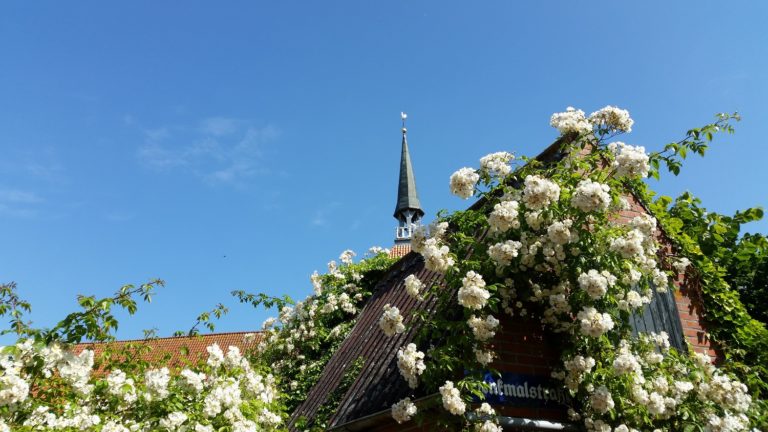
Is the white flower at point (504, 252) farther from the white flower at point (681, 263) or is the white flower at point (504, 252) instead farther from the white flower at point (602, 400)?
the white flower at point (681, 263)

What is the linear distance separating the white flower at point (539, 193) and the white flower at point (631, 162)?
2.23 ft

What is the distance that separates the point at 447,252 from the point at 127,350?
10.7 feet

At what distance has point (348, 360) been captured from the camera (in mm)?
8172

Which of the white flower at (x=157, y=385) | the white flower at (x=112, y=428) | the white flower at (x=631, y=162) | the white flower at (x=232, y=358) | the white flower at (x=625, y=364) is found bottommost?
the white flower at (x=112, y=428)

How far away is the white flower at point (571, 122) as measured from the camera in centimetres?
577

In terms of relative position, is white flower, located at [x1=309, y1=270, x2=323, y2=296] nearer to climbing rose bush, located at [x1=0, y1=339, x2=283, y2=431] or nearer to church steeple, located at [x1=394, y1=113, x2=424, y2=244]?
climbing rose bush, located at [x1=0, y1=339, x2=283, y2=431]

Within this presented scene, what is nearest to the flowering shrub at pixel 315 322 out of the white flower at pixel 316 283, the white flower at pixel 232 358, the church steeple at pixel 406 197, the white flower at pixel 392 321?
the white flower at pixel 316 283

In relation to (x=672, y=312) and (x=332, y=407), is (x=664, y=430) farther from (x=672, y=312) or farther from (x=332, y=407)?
(x=332, y=407)

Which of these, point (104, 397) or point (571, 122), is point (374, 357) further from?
point (571, 122)

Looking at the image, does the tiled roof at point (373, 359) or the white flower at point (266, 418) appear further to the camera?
the tiled roof at point (373, 359)

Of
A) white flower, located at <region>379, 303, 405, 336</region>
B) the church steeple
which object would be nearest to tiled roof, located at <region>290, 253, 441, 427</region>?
white flower, located at <region>379, 303, 405, 336</region>

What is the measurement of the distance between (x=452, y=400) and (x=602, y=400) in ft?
3.98

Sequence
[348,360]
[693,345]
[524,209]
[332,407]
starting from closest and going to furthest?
[524,209]
[693,345]
[332,407]
[348,360]

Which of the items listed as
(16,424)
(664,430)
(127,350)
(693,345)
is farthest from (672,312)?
(16,424)
